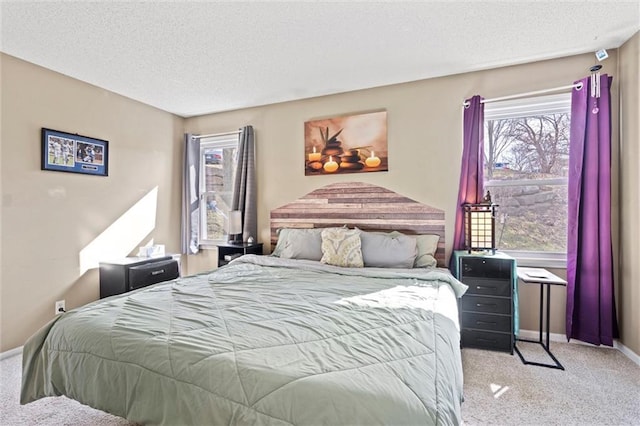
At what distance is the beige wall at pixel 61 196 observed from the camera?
8.86 ft

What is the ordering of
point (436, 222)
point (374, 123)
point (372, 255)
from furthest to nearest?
point (374, 123), point (436, 222), point (372, 255)

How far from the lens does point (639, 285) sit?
2.44 metres

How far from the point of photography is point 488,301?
2.68 m

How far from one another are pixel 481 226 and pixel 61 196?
3.95 meters

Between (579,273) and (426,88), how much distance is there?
2.19m

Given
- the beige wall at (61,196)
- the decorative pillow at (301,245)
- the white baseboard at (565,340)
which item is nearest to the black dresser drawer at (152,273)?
the beige wall at (61,196)

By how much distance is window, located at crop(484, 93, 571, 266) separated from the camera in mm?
2943

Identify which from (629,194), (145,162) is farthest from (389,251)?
(145,162)

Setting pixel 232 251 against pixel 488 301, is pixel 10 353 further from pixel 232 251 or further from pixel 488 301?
pixel 488 301

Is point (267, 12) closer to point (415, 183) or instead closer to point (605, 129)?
point (415, 183)

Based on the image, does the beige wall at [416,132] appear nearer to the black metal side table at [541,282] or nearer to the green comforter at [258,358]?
the black metal side table at [541,282]

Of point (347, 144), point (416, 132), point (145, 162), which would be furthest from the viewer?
point (145, 162)

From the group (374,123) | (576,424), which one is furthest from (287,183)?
(576,424)

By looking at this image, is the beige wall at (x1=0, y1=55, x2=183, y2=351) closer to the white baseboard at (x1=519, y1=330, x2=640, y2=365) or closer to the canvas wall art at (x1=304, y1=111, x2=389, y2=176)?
the canvas wall art at (x1=304, y1=111, x2=389, y2=176)
